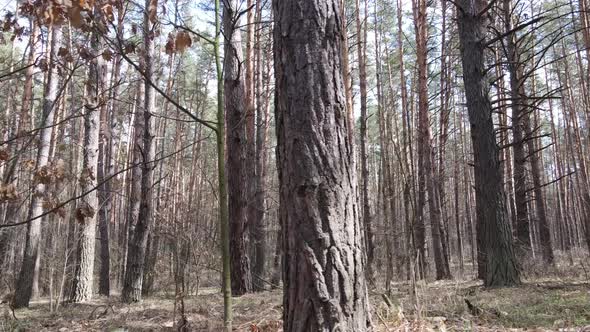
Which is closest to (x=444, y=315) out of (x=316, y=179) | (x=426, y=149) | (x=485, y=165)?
(x=316, y=179)

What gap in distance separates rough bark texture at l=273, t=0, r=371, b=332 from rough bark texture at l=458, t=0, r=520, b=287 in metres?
3.86

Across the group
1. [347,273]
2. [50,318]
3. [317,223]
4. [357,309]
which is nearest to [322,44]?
[317,223]

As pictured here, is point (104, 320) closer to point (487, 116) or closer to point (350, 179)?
point (350, 179)

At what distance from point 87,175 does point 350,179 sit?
6.58 ft

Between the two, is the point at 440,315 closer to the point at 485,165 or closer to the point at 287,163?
the point at 287,163

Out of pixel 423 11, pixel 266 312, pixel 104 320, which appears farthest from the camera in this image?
pixel 423 11

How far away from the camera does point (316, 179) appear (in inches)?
73.6

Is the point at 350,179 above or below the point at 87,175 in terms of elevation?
below

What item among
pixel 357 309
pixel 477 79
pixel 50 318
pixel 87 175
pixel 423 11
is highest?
pixel 423 11

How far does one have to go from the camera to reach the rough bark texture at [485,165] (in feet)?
16.7

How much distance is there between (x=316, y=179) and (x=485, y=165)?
13.7 ft

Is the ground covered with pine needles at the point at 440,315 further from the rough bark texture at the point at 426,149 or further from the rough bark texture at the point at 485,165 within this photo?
the rough bark texture at the point at 426,149

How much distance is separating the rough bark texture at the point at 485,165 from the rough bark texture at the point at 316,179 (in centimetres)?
386

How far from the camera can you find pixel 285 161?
6.41ft
